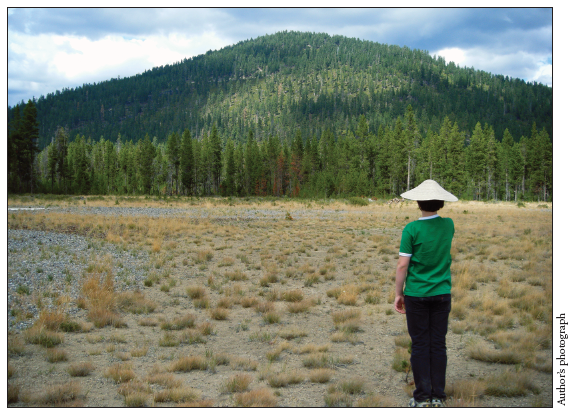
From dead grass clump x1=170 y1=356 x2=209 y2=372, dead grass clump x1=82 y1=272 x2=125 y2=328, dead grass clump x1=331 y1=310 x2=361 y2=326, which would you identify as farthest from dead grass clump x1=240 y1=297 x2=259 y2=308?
dead grass clump x1=170 y1=356 x2=209 y2=372

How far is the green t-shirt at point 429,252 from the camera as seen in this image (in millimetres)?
3686

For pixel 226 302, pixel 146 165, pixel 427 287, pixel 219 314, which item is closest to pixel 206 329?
pixel 219 314

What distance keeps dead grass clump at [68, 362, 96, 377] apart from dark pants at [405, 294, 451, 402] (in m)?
4.20

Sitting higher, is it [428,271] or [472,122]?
[472,122]

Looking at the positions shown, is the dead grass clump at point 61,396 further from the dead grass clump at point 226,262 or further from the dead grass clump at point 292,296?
the dead grass clump at point 226,262

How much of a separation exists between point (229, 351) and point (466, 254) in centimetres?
1241

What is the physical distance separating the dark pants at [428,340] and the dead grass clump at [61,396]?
12.2 feet

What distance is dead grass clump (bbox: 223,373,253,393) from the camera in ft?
15.0

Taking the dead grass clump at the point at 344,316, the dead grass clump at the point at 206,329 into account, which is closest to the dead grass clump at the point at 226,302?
the dead grass clump at the point at 206,329

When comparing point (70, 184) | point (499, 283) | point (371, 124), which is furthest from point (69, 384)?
point (371, 124)

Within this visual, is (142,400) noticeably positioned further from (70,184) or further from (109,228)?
(70,184)

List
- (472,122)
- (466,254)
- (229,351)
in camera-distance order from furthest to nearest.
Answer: (472,122)
(466,254)
(229,351)

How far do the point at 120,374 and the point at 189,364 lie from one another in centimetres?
88

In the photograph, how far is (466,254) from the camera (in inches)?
602
